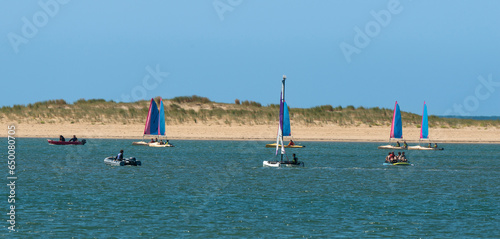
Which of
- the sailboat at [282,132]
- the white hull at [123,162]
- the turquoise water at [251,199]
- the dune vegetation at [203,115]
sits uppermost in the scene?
the dune vegetation at [203,115]

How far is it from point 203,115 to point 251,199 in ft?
301

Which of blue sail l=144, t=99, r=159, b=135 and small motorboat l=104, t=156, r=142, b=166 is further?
blue sail l=144, t=99, r=159, b=135

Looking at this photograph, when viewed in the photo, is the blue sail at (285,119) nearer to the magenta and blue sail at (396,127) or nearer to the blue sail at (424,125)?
the magenta and blue sail at (396,127)

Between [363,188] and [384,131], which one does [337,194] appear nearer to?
[363,188]

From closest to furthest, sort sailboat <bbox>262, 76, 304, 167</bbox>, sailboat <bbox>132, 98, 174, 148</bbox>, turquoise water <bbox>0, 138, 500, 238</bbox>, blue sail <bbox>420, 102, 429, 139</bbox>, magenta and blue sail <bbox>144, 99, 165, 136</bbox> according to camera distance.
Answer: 1. turquoise water <bbox>0, 138, 500, 238</bbox>
2. sailboat <bbox>262, 76, 304, 167</bbox>
3. sailboat <bbox>132, 98, 174, 148</bbox>
4. magenta and blue sail <bbox>144, 99, 165, 136</bbox>
5. blue sail <bbox>420, 102, 429, 139</bbox>

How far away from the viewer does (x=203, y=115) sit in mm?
135875

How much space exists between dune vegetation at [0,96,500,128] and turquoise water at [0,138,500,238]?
53.9m

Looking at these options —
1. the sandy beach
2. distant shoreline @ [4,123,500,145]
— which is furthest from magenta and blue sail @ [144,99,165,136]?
the sandy beach

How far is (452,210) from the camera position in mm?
40938

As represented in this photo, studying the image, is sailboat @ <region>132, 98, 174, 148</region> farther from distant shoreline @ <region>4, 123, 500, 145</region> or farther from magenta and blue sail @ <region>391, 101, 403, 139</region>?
magenta and blue sail @ <region>391, 101, 403, 139</region>

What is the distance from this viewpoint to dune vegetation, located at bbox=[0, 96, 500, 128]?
131 m

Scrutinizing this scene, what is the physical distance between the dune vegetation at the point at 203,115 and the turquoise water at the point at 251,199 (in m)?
53.9

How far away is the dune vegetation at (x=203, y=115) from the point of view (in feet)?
430

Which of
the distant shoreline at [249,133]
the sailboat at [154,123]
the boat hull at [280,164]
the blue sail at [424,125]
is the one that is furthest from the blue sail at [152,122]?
the boat hull at [280,164]
